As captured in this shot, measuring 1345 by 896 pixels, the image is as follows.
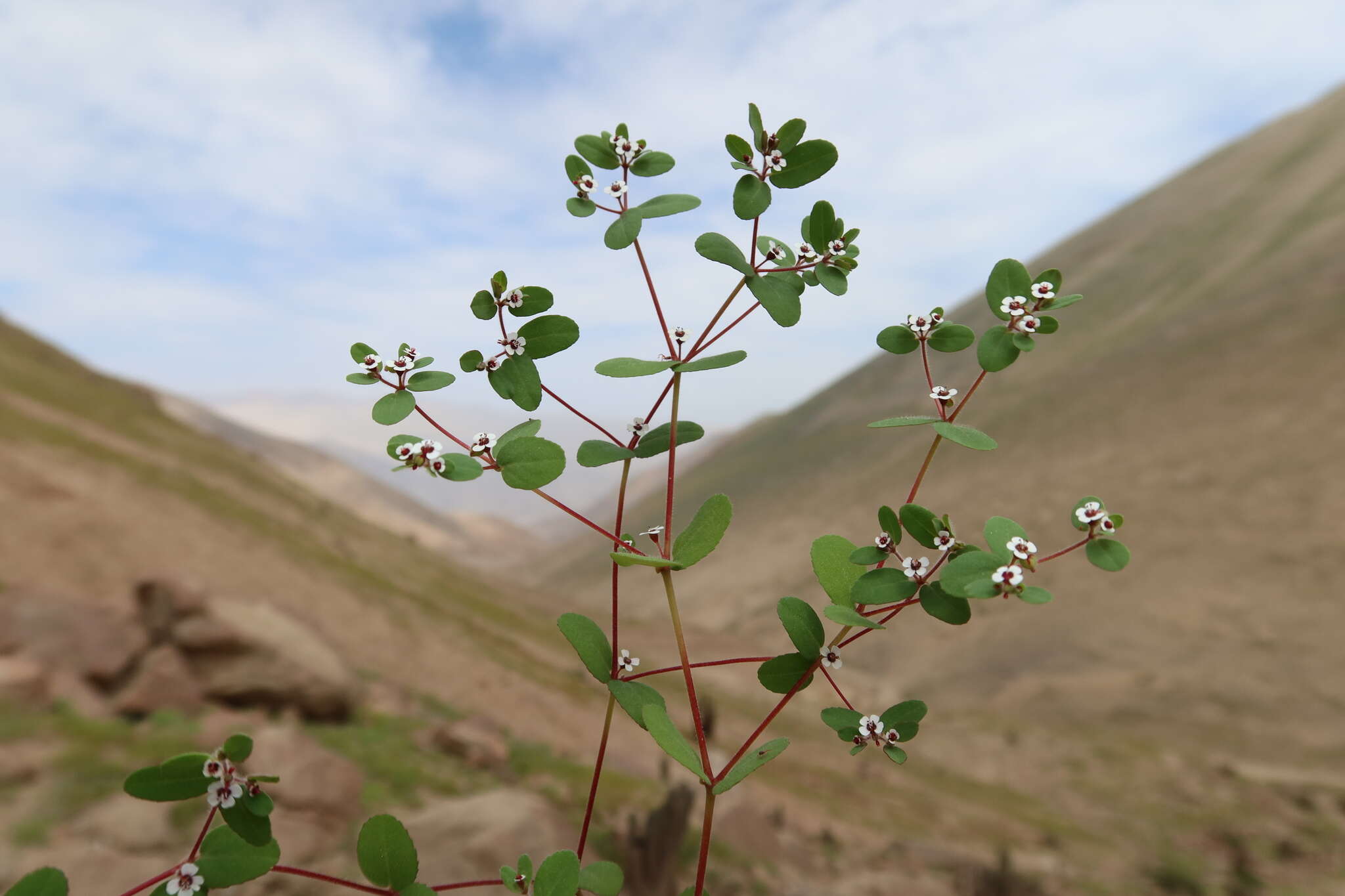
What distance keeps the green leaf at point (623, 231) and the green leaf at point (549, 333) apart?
0.12m

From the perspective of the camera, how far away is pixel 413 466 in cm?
97

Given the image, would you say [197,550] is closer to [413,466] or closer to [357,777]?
[357,777]

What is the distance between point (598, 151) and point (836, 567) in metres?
0.67

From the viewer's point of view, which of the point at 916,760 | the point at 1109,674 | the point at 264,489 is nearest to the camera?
the point at 916,760

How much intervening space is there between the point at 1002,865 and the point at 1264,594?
2088cm

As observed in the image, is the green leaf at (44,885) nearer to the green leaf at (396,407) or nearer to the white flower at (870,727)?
the green leaf at (396,407)

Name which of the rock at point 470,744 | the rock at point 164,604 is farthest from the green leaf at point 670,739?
the rock at point 164,604

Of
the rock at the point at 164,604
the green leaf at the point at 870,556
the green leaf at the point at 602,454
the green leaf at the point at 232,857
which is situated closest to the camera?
the green leaf at the point at 232,857

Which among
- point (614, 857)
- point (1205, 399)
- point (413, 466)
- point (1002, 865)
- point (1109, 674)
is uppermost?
point (1205, 399)

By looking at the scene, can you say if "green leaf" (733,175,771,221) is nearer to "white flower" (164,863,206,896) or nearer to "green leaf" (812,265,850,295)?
"green leaf" (812,265,850,295)

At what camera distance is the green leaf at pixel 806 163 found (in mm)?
1112

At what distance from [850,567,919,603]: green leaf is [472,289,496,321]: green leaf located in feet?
1.93

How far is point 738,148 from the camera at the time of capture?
44.1 inches

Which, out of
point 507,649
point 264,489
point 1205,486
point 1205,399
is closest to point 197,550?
point 507,649
